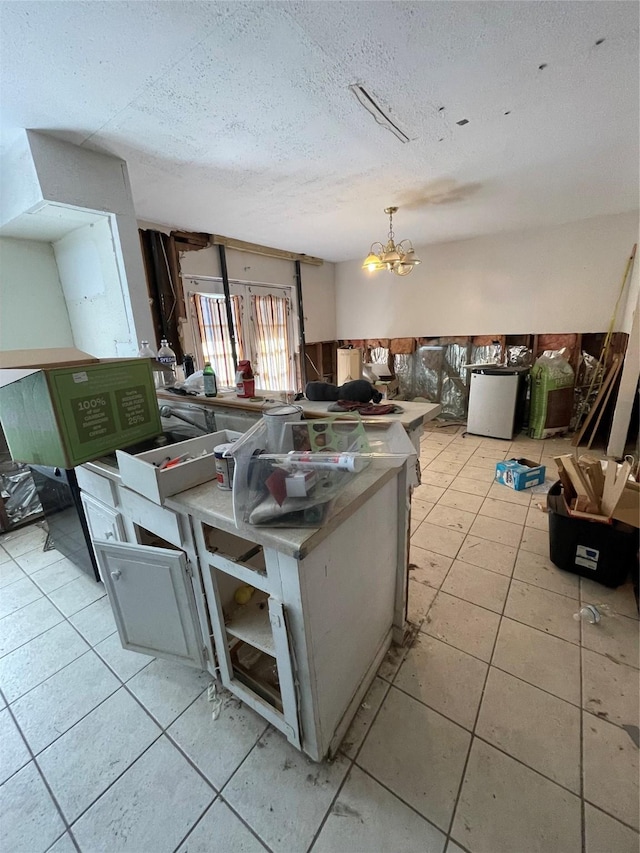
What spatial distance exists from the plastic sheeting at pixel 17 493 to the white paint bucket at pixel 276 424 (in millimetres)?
2436

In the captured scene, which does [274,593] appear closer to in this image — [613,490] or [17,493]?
[613,490]

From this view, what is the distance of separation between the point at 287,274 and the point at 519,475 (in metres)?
3.84

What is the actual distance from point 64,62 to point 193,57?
0.49 metres

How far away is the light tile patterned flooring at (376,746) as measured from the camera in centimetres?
97

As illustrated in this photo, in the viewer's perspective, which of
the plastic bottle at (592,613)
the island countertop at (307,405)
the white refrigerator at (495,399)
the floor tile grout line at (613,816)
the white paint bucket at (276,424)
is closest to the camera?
the floor tile grout line at (613,816)

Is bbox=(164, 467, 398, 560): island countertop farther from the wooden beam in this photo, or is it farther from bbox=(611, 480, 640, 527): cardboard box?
the wooden beam

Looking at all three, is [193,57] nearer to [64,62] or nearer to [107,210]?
[64,62]

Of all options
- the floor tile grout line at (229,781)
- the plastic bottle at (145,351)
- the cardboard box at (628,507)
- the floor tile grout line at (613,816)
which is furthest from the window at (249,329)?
the floor tile grout line at (613,816)

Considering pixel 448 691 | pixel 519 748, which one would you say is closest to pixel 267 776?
pixel 448 691

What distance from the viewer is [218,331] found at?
394 cm

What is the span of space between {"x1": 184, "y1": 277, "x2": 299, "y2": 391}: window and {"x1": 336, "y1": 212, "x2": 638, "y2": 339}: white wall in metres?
1.35

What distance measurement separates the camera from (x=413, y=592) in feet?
5.97

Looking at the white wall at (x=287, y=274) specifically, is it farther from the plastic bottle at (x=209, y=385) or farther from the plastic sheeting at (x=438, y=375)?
the plastic bottle at (x=209, y=385)

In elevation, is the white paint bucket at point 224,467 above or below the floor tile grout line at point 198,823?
above
